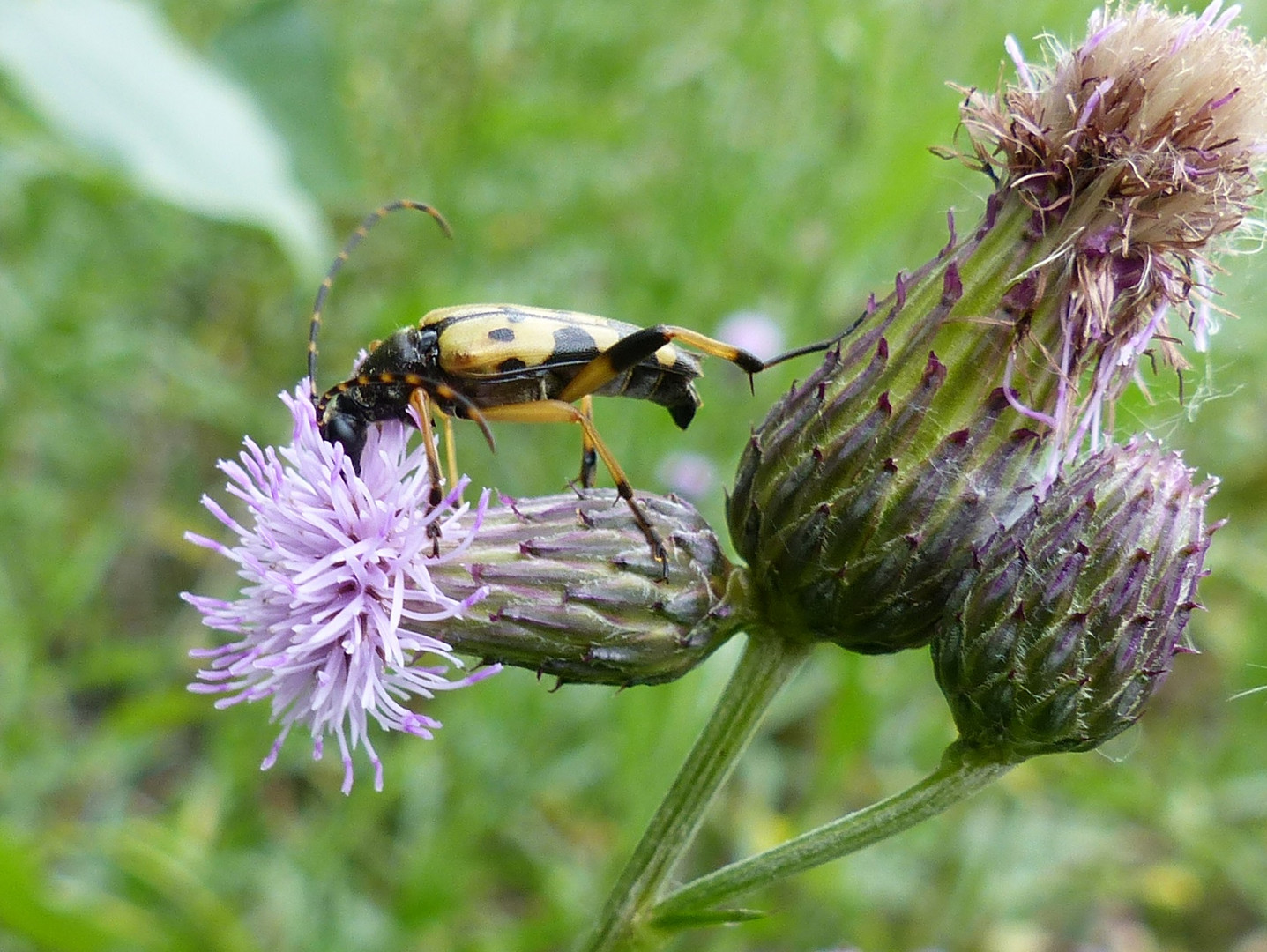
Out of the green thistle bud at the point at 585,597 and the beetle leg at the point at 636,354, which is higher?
the beetle leg at the point at 636,354

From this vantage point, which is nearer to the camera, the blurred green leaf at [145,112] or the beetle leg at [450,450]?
the beetle leg at [450,450]

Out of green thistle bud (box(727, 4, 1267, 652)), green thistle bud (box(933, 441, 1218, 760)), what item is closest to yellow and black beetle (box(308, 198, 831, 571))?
green thistle bud (box(727, 4, 1267, 652))

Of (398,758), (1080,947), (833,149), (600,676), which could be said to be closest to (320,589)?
(600,676)

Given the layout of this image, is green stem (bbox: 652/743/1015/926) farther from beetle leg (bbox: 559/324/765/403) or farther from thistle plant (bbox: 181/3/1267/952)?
beetle leg (bbox: 559/324/765/403)

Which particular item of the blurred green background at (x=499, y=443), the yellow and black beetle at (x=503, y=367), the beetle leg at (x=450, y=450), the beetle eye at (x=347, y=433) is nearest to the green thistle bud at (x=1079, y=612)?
the yellow and black beetle at (x=503, y=367)

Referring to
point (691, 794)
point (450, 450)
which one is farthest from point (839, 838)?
point (450, 450)

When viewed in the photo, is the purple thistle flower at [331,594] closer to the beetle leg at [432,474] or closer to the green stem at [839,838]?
the beetle leg at [432,474]
